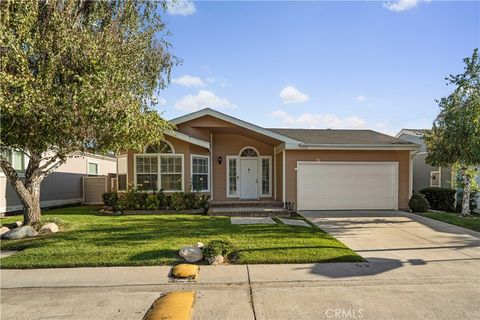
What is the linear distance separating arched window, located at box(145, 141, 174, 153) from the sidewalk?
7.73 meters

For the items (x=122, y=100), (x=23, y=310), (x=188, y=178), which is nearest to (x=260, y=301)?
(x=23, y=310)

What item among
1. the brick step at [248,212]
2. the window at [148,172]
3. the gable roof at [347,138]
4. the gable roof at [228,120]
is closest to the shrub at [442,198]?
the gable roof at [347,138]

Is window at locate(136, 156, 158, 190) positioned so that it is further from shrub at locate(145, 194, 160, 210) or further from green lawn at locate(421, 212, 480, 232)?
green lawn at locate(421, 212, 480, 232)

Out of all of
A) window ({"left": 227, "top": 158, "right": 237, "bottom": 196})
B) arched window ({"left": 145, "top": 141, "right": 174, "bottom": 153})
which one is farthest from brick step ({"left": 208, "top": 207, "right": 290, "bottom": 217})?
arched window ({"left": 145, "top": 141, "right": 174, "bottom": 153})

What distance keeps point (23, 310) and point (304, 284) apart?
404cm

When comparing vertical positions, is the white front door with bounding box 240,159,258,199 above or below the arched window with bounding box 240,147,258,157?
below

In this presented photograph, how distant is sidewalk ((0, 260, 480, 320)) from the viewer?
167 inches

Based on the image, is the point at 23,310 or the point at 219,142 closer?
the point at 23,310

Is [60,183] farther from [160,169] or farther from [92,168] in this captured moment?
[160,169]

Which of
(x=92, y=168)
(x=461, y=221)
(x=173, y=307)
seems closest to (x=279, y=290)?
(x=173, y=307)

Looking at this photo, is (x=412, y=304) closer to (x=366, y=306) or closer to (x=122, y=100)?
(x=366, y=306)

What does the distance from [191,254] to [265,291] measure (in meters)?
1.97

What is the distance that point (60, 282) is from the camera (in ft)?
17.4

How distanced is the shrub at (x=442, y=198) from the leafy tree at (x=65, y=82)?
13266 mm
